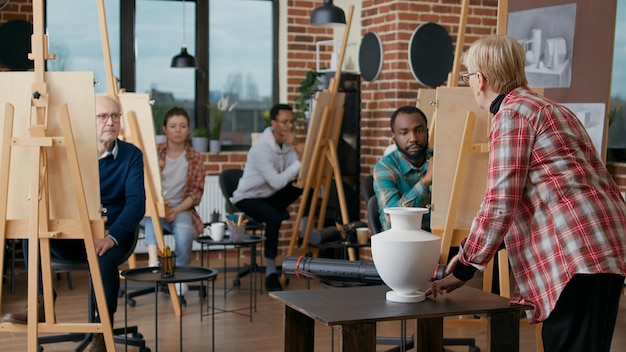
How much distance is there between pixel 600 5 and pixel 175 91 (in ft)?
14.9

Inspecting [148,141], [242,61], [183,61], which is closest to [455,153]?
[148,141]

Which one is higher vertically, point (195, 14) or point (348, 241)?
point (195, 14)

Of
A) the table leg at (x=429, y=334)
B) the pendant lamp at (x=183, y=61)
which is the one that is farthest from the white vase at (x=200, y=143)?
the table leg at (x=429, y=334)

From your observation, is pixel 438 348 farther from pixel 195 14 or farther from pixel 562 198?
pixel 195 14

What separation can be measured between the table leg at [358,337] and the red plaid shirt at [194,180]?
391 centimetres

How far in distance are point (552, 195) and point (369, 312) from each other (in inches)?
24.3

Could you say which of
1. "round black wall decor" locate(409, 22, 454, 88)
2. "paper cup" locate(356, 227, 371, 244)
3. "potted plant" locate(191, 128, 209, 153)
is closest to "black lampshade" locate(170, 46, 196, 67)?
"potted plant" locate(191, 128, 209, 153)

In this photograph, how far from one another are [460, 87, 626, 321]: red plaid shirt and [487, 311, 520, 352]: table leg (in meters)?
0.10

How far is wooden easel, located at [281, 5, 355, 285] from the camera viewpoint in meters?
6.92

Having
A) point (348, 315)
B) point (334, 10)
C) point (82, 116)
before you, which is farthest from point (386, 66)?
point (348, 315)

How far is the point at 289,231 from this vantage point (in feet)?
27.9

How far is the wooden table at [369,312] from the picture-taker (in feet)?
8.23

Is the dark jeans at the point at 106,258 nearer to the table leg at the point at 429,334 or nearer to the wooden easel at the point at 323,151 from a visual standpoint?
the table leg at the point at 429,334

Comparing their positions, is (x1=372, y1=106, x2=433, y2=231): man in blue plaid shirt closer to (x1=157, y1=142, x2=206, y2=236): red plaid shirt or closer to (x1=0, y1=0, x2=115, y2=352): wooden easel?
(x1=0, y1=0, x2=115, y2=352): wooden easel
